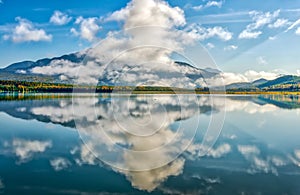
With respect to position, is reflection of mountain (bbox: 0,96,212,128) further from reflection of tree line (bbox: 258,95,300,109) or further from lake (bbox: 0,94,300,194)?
reflection of tree line (bbox: 258,95,300,109)

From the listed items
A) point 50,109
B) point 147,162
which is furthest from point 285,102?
point 147,162

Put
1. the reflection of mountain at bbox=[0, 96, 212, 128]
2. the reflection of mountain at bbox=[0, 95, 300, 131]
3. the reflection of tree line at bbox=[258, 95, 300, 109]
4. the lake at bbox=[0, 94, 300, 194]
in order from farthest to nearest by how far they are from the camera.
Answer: the reflection of tree line at bbox=[258, 95, 300, 109] → the reflection of mountain at bbox=[0, 95, 300, 131] → the reflection of mountain at bbox=[0, 96, 212, 128] → the lake at bbox=[0, 94, 300, 194]

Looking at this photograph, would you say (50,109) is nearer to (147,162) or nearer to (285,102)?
(147,162)

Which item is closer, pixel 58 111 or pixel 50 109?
pixel 58 111

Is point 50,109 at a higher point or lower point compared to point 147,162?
higher

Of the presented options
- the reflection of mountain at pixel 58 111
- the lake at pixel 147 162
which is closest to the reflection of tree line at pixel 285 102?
the reflection of mountain at pixel 58 111

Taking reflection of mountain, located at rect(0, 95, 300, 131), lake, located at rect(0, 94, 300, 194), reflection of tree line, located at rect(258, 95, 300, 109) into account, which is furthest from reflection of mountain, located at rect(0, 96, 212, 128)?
reflection of tree line, located at rect(258, 95, 300, 109)

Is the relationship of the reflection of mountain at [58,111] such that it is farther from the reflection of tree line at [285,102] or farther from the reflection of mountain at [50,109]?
the reflection of tree line at [285,102]

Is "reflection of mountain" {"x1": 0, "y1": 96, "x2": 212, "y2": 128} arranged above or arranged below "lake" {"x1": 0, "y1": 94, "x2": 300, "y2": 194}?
above

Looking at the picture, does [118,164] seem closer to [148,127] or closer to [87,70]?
[87,70]

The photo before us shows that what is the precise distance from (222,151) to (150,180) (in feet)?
14.4

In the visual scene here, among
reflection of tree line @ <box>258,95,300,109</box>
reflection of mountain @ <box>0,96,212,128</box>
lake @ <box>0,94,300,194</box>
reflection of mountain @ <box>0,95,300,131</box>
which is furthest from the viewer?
reflection of tree line @ <box>258,95,300,109</box>

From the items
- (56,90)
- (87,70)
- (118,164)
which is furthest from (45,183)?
(56,90)

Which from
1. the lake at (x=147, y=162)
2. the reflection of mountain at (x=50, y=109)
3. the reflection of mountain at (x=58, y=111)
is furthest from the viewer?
the reflection of mountain at (x=50, y=109)
